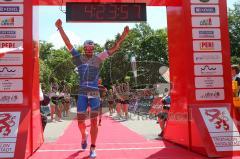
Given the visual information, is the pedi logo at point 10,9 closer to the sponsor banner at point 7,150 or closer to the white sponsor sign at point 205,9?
the sponsor banner at point 7,150

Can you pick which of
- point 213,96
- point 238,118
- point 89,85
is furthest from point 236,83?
point 89,85

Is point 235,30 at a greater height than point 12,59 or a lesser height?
Result: greater

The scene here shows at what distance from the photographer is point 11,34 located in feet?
23.8

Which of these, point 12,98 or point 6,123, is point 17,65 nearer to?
point 12,98

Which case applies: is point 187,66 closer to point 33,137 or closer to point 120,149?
point 120,149

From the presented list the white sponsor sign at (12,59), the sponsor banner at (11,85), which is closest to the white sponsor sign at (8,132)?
the sponsor banner at (11,85)

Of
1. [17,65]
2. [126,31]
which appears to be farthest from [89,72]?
[17,65]

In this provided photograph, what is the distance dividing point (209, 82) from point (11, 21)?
395 centimetres

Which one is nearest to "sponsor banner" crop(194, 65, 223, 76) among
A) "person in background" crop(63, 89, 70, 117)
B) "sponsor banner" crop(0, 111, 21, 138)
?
"sponsor banner" crop(0, 111, 21, 138)

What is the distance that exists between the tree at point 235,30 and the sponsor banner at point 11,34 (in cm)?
3870

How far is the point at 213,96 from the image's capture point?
7496 millimetres

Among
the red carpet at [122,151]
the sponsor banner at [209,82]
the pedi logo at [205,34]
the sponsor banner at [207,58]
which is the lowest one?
the red carpet at [122,151]

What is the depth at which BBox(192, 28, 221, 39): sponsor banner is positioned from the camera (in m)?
7.52

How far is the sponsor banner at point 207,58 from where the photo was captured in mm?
7500
